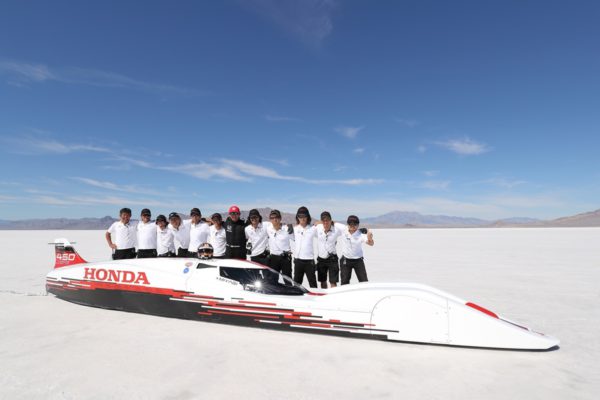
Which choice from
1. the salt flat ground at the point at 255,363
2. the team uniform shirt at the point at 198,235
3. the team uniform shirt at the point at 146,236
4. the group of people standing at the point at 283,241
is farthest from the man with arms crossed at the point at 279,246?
the team uniform shirt at the point at 146,236

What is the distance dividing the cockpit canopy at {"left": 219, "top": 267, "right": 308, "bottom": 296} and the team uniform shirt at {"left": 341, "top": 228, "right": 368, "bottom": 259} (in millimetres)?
1585

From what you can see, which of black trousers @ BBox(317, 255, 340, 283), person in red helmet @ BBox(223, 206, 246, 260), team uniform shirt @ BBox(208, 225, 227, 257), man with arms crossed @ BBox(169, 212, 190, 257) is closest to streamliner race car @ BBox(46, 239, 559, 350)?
person in red helmet @ BBox(223, 206, 246, 260)

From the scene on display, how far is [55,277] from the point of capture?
7203mm

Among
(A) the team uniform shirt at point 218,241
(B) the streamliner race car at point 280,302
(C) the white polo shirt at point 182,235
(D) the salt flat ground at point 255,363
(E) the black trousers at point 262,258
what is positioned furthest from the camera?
(C) the white polo shirt at point 182,235

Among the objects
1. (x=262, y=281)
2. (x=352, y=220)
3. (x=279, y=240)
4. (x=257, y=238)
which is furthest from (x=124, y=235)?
(x=352, y=220)

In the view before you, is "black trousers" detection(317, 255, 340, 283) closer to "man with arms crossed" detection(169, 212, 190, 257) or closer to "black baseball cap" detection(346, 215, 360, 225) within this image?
"black baseball cap" detection(346, 215, 360, 225)

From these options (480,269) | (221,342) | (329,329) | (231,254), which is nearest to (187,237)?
(231,254)

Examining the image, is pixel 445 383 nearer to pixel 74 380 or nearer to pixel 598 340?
pixel 598 340

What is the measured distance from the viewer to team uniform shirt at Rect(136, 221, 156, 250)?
794 centimetres

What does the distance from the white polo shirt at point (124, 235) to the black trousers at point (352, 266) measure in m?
5.07

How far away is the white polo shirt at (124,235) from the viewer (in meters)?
7.90

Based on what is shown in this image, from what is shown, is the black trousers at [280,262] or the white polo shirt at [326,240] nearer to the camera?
the white polo shirt at [326,240]

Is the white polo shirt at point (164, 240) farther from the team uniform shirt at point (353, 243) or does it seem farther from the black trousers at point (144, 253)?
the team uniform shirt at point (353, 243)

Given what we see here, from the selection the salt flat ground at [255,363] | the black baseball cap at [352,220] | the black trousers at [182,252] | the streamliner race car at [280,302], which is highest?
the black baseball cap at [352,220]
